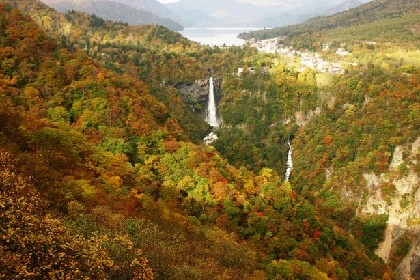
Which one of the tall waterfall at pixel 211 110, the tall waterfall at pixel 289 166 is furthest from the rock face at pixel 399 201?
the tall waterfall at pixel 211 110

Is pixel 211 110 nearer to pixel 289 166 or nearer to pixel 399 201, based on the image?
pixel 289 166

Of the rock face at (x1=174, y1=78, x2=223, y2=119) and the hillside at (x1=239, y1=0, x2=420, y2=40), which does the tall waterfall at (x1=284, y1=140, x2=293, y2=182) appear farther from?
the hillside at (x1=239, y1=0, x2=420, y2=40)

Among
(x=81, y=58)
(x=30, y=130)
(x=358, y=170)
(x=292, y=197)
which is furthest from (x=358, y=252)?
(x=81, y=58)

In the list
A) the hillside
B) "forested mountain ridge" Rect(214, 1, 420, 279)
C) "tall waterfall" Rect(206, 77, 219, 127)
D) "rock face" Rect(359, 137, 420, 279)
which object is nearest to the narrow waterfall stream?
"tall waterfall" Rect(206, 77, 219, 127)

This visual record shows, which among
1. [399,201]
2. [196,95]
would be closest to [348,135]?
[399,201]

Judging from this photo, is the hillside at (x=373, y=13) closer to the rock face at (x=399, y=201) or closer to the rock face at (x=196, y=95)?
the rock face at (x=196, y=95)

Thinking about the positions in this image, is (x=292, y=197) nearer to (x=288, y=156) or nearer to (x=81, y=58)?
(x=81, y=58)
